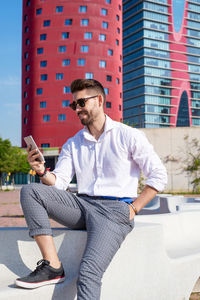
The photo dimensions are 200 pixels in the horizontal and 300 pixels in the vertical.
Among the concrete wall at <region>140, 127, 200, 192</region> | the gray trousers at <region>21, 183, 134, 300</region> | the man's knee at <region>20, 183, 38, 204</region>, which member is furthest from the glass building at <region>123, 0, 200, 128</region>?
the man's knee at <region>20, 183, 38, 204</region>

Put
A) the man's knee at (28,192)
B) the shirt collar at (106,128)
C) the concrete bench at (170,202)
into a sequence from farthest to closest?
the concrete bench at (170,202), the shirt collar at (106,128), the man's knee at (28,192)

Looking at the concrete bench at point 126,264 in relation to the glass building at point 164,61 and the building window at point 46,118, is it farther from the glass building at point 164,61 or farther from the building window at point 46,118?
the glass building at point 164,61

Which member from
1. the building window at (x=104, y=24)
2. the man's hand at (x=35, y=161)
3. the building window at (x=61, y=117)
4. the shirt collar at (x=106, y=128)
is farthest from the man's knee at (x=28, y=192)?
the building window at (x=104, y=24)

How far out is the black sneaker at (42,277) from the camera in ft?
7.10

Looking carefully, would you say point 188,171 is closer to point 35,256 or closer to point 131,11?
point 35,256

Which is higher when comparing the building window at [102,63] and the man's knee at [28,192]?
the building window at [102,63]

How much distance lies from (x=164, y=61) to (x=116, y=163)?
104918 millimetres

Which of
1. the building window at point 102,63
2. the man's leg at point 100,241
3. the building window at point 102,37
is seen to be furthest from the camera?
the building window at point 102,37

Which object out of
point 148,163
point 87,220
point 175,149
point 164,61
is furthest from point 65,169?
point 164,61

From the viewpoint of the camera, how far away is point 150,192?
2643 mm

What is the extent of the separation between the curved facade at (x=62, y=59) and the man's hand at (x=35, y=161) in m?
46.4

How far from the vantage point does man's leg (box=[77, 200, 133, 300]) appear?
2.14m

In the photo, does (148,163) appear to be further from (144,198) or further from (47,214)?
(47,214)

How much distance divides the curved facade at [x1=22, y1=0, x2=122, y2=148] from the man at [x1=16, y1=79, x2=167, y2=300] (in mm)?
46225
